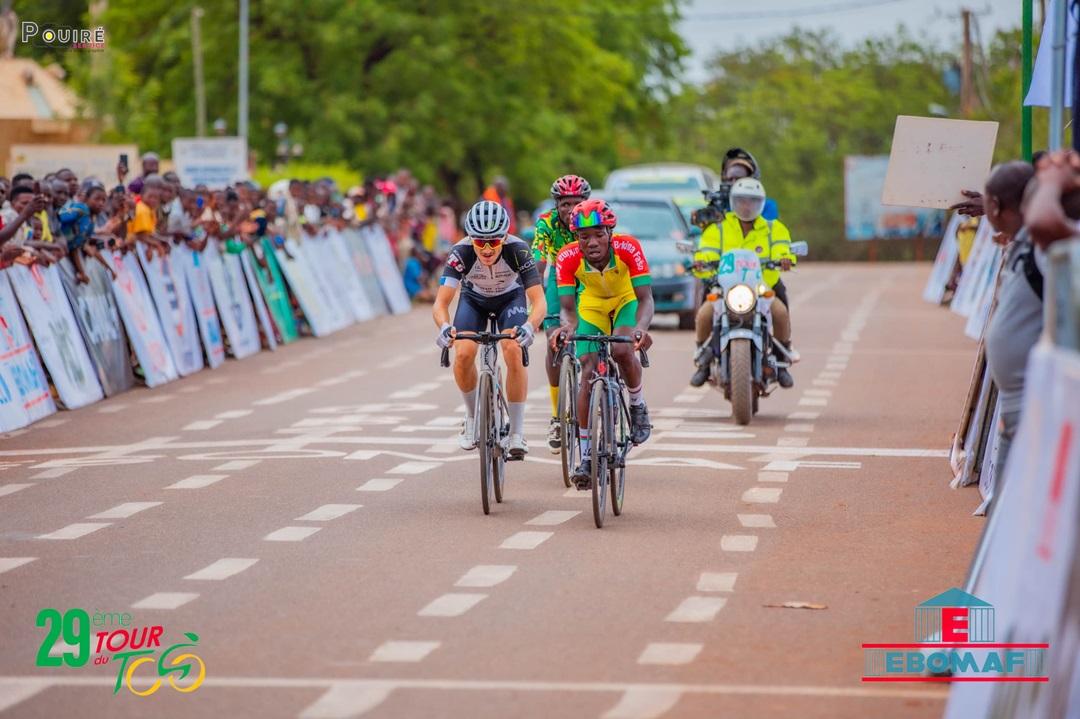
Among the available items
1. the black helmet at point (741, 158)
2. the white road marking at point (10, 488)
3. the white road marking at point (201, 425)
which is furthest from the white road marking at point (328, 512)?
the black helmet at point (741, 158)

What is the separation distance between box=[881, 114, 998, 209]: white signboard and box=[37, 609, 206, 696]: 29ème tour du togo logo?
6016 mm

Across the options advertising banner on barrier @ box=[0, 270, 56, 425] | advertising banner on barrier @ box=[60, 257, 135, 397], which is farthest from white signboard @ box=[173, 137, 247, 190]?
advertising banner on barrier @ box=[0, 270, 56, 425]

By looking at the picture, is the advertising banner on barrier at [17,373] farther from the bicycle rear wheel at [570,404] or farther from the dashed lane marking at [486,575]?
the dashed lane marking at [486,575]

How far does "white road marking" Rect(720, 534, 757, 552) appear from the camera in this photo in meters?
10.7

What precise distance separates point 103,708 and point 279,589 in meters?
2.36

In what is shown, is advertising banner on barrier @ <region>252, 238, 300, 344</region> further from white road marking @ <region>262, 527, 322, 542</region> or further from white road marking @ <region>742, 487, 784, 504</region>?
white road marking @ <region>262, 527, 322, 542</region>

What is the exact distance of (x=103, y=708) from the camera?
7.22 metres

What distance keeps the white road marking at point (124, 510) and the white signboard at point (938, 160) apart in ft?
15.6

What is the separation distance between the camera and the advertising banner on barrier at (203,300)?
2305 cm

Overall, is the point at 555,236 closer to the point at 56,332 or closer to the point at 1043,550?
the point at 56,332

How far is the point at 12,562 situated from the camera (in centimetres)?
1043

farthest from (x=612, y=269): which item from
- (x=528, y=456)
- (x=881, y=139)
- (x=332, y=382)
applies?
(x=881, y=139)

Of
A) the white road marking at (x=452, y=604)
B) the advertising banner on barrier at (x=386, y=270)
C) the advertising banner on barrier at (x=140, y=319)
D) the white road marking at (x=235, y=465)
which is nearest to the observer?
the white road marking at (x=452, y=604)

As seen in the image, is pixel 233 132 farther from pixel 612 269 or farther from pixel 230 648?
pixel 230 648
